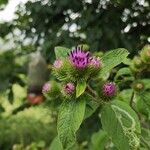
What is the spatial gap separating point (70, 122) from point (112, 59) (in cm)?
28

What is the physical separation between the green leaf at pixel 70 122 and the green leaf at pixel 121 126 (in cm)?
12

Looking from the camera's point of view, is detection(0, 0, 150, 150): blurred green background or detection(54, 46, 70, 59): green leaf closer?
detection(54, 46, 70, 59): green leaf

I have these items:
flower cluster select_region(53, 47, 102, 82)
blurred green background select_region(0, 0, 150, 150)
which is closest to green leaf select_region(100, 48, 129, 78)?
flower cluster select_region(53, 47, 102, 82)

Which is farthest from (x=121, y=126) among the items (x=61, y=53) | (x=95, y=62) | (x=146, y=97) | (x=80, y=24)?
(x=80, y=24)

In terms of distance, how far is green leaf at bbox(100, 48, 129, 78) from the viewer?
2061 millimetres

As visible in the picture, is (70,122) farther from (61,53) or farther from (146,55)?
(146,55)

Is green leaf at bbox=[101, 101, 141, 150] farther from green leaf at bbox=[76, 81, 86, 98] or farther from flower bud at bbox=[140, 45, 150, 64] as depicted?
flower bud at bbox=[140, 45, 150, 64]

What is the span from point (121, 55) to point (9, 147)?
6.24 m

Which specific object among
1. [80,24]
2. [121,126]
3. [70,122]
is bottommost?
[80,24]

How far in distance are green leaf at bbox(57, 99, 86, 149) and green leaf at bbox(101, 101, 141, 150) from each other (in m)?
0.12

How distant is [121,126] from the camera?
2.08 meters

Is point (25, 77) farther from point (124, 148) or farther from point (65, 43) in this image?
point (124, 148)

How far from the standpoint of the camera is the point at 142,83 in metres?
2.59

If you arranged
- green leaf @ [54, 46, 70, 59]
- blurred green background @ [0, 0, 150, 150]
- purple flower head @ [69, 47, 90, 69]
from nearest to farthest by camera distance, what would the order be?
purple flower head @ [69, 47, 90, 69] < green leaf @ [54, 46, 70, 59] < blurred green background @ [0, 0, 150, 150]
